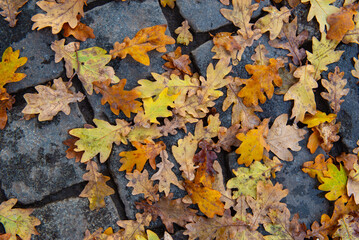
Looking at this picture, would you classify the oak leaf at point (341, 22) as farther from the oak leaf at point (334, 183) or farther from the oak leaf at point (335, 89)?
the oak leaf at point (334, 183)

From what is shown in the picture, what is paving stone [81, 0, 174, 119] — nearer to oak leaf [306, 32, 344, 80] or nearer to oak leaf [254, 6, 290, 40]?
oak leaf [254, 6, 290, 40]

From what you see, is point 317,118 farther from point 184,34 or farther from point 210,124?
point 184,34

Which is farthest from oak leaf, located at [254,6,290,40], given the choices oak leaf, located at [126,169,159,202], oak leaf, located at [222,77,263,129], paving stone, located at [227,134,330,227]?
oak leaf, located at [126,169,159,202]

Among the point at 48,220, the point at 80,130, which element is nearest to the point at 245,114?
the point at 80,130

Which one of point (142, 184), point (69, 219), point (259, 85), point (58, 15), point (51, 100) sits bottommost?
point (69, 219)

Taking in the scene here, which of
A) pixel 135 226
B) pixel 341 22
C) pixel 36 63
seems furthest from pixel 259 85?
pixel 36 63

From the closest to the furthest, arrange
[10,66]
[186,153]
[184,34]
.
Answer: [10,66] → [186,153] → [184,34]
